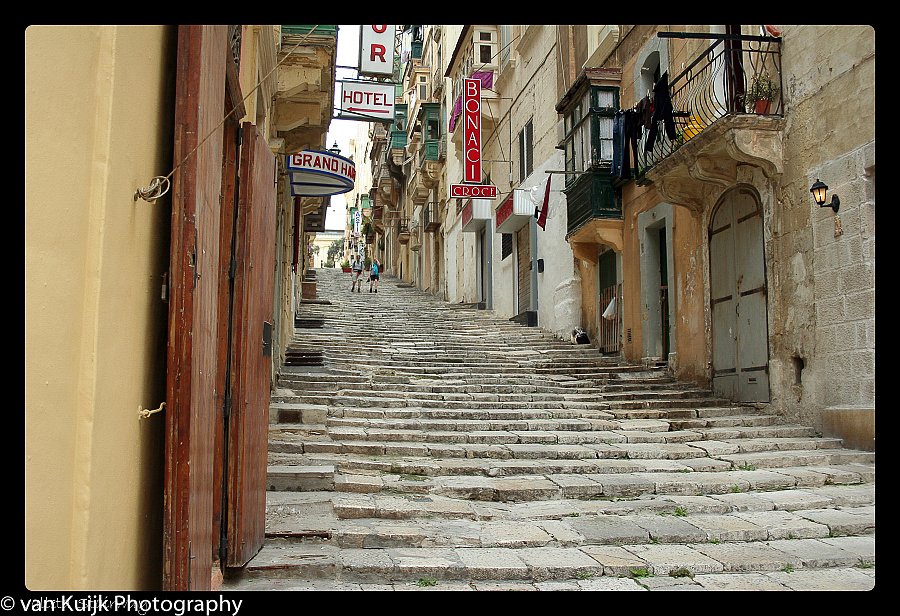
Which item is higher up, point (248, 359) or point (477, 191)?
point (477, 191)

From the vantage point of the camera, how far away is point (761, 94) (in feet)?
35.6

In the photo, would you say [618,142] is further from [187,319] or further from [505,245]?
[187,319]

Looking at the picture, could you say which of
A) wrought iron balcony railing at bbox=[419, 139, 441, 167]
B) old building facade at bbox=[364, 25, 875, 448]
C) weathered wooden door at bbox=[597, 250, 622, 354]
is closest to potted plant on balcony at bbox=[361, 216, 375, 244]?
wrought iron balcony railing at bbox=[419, 139, 441, 167]

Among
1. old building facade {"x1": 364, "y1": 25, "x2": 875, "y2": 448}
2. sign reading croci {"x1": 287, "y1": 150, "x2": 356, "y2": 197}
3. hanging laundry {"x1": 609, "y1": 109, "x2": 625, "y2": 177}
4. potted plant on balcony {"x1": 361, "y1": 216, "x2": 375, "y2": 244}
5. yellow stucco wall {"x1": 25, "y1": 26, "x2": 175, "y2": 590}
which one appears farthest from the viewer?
potted plant on balcony {"x1": 361, "y1": 216, "x2": 375, "y2": 244}

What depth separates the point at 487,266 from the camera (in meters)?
27.2

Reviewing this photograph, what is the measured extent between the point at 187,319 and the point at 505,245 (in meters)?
22.2

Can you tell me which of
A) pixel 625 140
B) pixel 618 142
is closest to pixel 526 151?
pixel 618 142

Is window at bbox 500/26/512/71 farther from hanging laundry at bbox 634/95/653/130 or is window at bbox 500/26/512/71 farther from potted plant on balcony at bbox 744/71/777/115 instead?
potted plant on balcony at bbox 744/71/777/115

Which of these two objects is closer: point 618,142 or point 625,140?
point 625,140

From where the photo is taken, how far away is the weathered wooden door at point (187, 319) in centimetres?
324

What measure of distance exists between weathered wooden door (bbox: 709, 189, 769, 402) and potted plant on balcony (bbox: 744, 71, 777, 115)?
132 cm

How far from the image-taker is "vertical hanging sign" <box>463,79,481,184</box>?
74.5 ft

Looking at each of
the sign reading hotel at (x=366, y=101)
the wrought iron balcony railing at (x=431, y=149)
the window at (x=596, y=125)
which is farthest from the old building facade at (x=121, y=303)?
the wrought iron balcony railing at (x=431, y=149)
